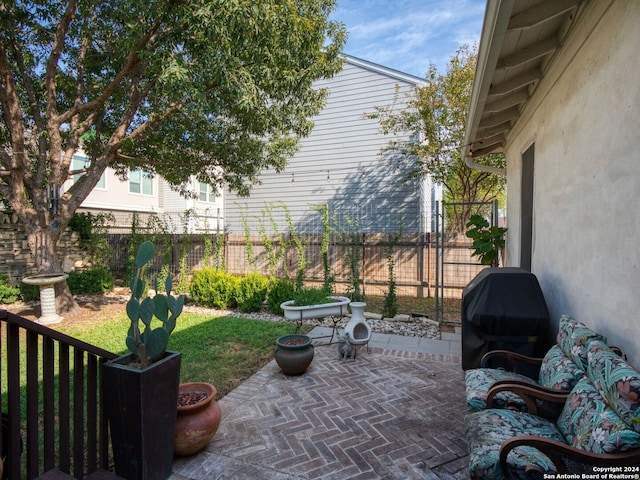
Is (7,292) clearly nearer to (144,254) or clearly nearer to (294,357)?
(294,357)

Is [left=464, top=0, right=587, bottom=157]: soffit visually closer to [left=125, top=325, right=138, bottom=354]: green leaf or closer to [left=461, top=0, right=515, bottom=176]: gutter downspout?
[left=461, top=0, right=515, bottom=176]: gutter downspout

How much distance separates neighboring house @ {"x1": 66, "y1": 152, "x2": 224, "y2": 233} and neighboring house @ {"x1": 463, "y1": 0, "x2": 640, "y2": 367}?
32.8ft

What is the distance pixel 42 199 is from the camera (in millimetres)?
6340

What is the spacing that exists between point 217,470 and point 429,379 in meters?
2.41

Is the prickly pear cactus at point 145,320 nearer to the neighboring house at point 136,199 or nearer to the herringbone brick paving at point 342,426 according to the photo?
the herringbone brick paving at point 342,426

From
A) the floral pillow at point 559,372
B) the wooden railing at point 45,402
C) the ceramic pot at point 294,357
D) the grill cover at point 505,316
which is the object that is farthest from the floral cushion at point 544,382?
the wooden railing at point 45,402

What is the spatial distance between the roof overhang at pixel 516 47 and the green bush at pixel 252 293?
4.63 m

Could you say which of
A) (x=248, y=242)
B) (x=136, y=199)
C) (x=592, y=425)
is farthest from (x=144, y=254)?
(x=136, y=199)

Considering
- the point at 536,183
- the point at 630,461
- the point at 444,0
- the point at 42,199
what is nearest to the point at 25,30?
the point at 42,199

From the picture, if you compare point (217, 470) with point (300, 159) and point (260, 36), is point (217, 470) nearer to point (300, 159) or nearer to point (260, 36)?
point (260, 36)

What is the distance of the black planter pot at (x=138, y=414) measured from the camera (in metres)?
2.04

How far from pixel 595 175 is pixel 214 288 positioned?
21.5ft

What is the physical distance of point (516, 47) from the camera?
3.20 m

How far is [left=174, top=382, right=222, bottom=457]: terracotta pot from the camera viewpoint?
7.98 feet
